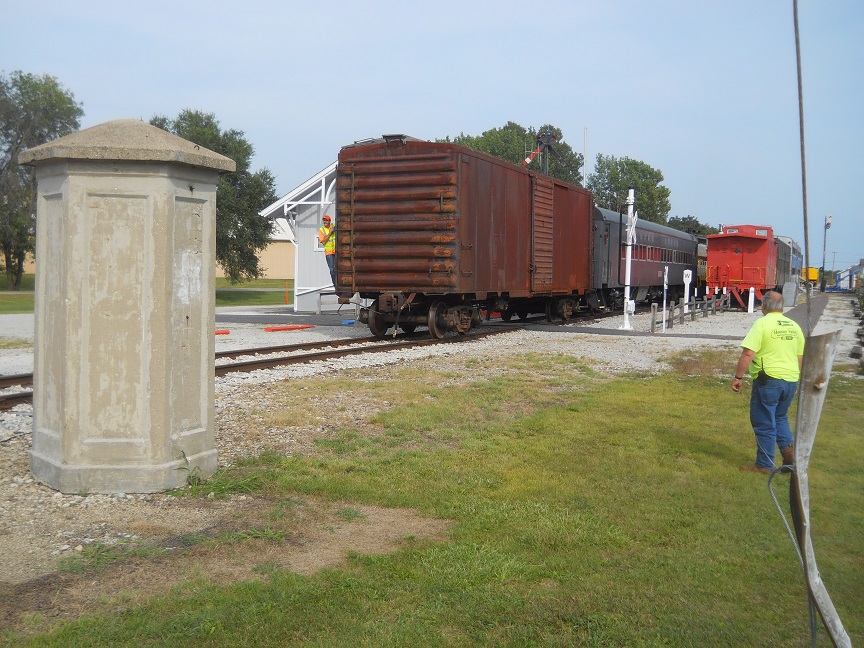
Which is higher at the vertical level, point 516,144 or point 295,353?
point 516,144

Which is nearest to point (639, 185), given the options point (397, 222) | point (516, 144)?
point (516, 144)

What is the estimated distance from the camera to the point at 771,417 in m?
6.77

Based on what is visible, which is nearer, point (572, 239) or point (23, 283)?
point (572, 239)

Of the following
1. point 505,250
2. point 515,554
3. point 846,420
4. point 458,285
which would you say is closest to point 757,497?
point 515,554

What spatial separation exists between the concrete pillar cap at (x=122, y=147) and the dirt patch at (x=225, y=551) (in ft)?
7.82

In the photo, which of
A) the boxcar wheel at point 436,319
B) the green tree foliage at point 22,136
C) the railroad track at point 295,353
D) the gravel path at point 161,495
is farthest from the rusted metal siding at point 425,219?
the green tree foliage at point 22,136

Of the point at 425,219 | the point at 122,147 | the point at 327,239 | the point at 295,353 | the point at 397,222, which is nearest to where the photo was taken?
the point at 122,147

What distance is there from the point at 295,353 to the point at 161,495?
903 cm

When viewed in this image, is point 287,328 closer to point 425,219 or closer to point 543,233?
point 425,219

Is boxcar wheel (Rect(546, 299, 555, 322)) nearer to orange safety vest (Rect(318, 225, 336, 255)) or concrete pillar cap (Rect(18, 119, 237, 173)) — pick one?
orange safety vest (Rect(318, 225, 336, 255))

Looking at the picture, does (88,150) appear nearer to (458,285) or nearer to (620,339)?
(458,285)

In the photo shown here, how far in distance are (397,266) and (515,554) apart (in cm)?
1181

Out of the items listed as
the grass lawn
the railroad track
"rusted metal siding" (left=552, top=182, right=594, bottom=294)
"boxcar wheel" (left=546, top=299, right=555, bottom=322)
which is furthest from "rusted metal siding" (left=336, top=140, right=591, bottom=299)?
the grass lawn

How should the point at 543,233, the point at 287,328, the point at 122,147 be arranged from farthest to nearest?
1. the point at 287,328
2. the point at 543,233
3. the point at 122,147
